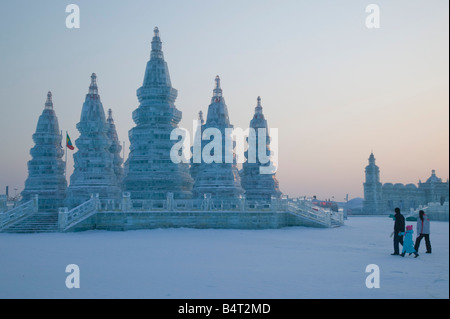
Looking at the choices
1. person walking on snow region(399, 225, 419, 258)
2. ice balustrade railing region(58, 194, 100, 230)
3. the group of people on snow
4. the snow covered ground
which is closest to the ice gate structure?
ice balustrade railing region(58, 194, 100, 230)

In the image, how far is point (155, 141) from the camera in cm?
3825

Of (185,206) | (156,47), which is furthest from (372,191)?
(185,206)

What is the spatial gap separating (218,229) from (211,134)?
50.9ft

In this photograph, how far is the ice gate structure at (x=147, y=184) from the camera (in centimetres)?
3033

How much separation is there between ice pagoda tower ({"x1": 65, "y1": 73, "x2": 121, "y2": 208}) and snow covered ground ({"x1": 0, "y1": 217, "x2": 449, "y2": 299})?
1583 cm

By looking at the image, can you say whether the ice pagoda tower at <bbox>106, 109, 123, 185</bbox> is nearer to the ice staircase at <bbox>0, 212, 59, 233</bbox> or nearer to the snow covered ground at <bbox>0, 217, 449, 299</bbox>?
the ice staircase at <bbox>0, 212, 59, 233</bbox>

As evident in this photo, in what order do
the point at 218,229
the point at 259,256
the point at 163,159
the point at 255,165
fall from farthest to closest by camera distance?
the point at 255,165
the point at 163,159
the point at 218,229
the point at 259,256

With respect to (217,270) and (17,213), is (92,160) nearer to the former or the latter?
(17,213)

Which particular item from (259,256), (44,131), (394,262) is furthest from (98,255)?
(44,131)

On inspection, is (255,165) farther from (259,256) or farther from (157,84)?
(259,256)

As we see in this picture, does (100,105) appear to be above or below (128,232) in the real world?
above

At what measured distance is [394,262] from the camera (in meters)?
15.2

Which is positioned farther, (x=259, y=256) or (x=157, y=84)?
(x=157, y=84)

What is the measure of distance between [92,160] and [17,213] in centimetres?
929
